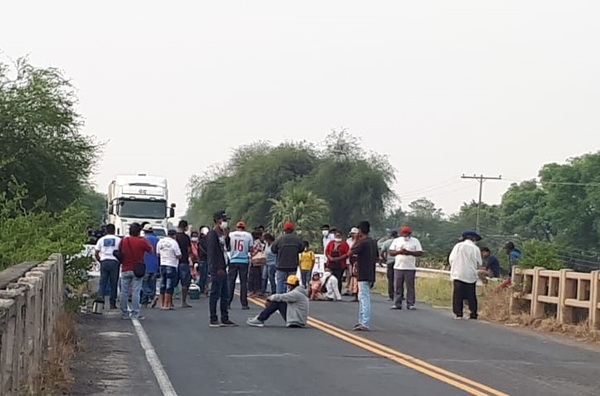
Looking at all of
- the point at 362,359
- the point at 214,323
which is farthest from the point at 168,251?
the point at 362,359

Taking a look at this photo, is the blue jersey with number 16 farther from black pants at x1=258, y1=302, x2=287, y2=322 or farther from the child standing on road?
the child standing on road

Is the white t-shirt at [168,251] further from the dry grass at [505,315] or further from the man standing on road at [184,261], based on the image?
the dry grass at [505,315]

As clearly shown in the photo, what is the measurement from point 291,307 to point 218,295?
1.35 m

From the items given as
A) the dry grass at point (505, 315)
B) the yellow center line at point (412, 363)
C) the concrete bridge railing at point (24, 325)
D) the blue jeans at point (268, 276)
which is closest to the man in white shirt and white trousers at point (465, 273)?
the dry grass at point (505, 315)

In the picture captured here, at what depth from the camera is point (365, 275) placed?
19.1 meters

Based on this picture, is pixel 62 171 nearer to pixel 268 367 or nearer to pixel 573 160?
pixel 268 367

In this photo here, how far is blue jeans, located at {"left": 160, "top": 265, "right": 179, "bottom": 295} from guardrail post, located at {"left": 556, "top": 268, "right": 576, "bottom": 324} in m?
7.70

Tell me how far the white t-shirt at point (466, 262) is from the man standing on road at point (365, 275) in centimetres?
398

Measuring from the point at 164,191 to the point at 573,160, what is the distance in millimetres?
53021

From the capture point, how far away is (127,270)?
20688 millimetres

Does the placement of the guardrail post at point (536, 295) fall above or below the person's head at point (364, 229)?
below

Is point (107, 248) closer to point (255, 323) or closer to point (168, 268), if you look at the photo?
point (168, 268)

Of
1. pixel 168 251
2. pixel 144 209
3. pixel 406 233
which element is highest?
pixel 144 209

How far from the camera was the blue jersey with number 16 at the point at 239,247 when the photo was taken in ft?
77.5
